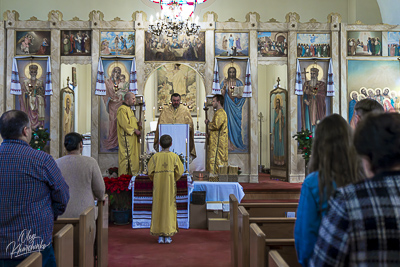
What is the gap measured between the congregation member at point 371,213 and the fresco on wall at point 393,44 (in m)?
12.2

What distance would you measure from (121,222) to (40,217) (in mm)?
5280

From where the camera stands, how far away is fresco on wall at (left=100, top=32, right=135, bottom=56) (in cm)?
1254

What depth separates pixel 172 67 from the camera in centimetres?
1697

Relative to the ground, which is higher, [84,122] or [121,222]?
[84,122]

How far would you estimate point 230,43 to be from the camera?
1262 centimetres

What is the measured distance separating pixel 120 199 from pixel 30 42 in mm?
6460

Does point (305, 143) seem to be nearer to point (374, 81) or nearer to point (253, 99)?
point (253, 99)

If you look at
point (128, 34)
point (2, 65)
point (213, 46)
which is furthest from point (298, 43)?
point (2, 65)

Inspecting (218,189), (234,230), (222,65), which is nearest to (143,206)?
(218,189)

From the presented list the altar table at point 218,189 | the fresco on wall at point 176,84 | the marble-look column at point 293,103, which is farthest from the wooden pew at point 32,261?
the fresco on wall at point 176,84

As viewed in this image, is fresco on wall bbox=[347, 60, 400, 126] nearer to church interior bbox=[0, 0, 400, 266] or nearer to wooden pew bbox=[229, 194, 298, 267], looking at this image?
church interior bbox=[0, 0, 400, 266]

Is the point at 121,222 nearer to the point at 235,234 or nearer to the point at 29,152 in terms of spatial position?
the point at 235,234

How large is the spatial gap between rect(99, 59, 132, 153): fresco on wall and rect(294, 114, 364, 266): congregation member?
415 inches

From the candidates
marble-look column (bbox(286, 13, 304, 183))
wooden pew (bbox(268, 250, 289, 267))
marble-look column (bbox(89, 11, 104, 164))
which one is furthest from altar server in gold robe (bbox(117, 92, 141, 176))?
wooden pew (bbox(268, 250, 289, 267))
